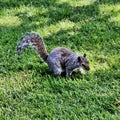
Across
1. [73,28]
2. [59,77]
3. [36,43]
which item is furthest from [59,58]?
[73,28]

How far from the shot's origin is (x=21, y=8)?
6.80 meters

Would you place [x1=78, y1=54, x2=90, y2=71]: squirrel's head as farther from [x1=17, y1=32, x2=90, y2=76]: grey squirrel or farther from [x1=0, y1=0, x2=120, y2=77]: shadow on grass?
[x1=0, y1=0, x2=120, y2=77]: shadow on grass

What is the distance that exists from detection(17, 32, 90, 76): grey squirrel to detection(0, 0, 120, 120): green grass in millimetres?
119

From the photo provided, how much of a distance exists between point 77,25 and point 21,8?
47.3 inches

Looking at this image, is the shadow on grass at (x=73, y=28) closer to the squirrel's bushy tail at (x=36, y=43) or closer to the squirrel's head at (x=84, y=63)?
the squirrel's bushy tail at (x=36, y=43)

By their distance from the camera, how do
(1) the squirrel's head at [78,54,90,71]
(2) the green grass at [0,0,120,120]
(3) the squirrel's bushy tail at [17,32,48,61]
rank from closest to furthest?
(2) the green grass at [0,0,120,120] < (1) the squirrel's head at [78,54,90,71] < (3) the squirrel's bushy tail at [17,32,48,61]

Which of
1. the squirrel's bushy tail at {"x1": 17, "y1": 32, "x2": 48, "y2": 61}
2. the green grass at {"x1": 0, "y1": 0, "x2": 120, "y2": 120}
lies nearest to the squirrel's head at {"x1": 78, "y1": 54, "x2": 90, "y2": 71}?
the green grass at {"x1": 0, "y1": 0, "x2": 120, "y2": 120}

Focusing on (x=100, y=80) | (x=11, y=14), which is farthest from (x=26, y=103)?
(x=11, y=14)

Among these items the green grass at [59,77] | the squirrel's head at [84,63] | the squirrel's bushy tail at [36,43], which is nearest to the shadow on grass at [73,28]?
the green grass at [59,77]

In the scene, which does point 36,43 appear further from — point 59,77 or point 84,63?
point 84,63

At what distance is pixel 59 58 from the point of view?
15.8ft

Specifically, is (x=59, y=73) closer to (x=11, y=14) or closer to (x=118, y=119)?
(x=118, y=119)

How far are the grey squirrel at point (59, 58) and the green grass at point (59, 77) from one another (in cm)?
12

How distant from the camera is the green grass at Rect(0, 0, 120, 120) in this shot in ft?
14.0
